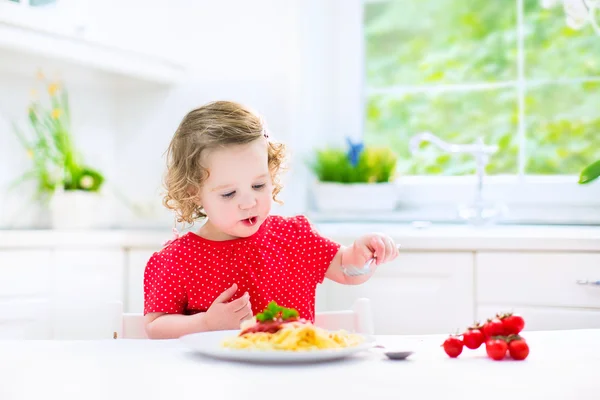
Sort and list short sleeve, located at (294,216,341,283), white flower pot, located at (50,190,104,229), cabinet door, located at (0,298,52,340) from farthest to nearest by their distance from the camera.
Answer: white flower pot, located at (50,190,104,229) < cabinet door, located at (0,298,52,340) < short sleeve, located at (294,216,341,283)

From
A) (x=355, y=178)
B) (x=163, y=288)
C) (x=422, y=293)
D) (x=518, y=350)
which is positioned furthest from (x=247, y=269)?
(x=355, y=178)

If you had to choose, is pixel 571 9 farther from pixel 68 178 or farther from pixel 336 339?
pixel 336 339

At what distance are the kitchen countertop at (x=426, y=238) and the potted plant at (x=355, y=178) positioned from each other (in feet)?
0.83

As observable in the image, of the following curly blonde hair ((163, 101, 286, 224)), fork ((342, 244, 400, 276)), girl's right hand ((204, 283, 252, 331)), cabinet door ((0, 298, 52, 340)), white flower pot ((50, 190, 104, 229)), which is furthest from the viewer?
white flower pot ((50, 190, 104, 229))

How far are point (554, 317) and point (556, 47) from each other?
113 cm

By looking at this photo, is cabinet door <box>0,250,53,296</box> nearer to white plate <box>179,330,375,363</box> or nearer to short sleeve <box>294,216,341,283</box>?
short sleeve <box>294,216,341,283</box>

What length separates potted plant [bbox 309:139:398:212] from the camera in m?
2.89

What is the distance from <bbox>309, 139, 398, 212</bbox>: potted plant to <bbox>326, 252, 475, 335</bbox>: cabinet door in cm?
56

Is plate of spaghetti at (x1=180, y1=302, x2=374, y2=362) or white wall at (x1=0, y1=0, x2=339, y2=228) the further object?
white wall at (x1=0, y1=0, x2=339, y2=228)

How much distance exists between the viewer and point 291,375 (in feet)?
2.97

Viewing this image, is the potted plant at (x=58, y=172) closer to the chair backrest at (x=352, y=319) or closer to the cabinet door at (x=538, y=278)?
the cabinet door at (x=538, y=278)

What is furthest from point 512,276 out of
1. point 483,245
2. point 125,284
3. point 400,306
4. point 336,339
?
point 336,339

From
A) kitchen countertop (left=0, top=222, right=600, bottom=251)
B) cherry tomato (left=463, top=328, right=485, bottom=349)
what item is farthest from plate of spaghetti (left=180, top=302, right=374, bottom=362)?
kitchen countertop (left=0, top=222, right=600, bottom=251)

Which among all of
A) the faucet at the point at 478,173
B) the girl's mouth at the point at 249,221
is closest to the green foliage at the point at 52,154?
the faucet at the point at 478,173
